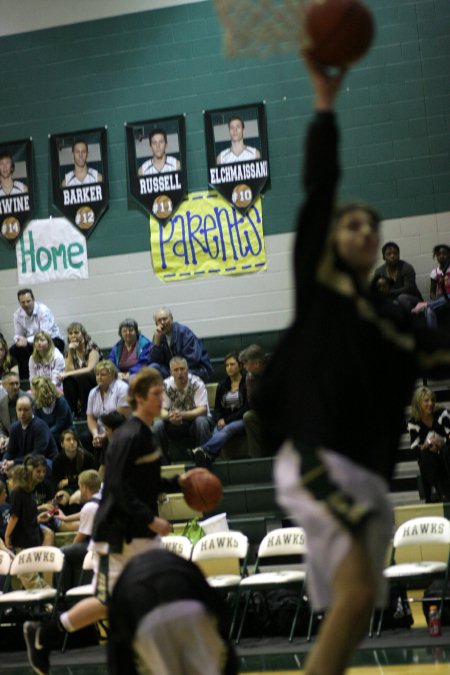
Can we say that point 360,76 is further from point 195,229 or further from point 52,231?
point 52,231

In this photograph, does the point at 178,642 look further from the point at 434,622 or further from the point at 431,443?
the point at 431,443

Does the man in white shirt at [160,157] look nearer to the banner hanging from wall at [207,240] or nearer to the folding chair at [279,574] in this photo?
the banner hanging from wall at [207,240]

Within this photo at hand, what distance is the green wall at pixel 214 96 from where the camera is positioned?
45.4 feet

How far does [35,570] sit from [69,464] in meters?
2.27

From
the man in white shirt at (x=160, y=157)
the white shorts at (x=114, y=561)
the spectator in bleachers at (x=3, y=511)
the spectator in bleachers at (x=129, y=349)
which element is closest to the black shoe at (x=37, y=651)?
the white shorts at (x=114, y=561)

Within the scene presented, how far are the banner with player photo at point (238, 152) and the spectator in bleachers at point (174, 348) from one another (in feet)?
7.84

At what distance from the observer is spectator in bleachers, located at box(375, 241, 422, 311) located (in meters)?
13.0

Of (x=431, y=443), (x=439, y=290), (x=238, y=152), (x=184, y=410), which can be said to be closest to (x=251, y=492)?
(x=184, y=410)

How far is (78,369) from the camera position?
13406 mm

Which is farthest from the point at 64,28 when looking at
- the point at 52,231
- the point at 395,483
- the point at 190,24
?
the point at 395,483

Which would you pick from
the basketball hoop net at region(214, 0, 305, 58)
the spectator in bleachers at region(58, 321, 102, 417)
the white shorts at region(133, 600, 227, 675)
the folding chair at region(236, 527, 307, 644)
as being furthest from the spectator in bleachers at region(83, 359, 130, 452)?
the basketball hoop net at region(214, 0, 305, 58)

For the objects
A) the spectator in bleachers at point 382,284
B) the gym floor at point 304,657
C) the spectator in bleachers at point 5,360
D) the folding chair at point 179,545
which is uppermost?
the spectator in bleachers at point 382,284

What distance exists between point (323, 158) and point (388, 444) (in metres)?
0.91

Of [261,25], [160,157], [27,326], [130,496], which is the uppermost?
[160,157]
